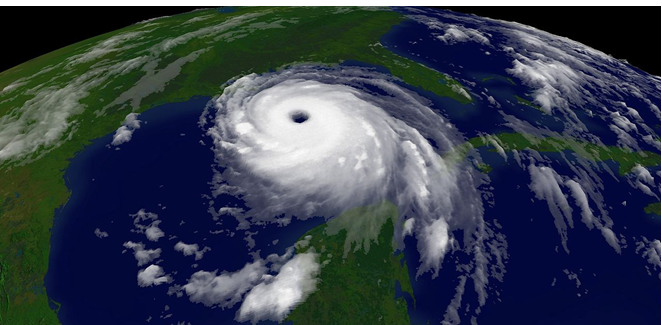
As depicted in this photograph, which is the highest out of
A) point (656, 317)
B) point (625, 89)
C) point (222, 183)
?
point (222, 183)

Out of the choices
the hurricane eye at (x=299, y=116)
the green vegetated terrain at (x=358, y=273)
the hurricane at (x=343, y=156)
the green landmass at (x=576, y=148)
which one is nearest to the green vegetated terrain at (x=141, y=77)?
the green vegetated terrain at (x=358, y=273)

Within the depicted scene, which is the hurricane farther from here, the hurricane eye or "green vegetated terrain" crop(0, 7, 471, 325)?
"green vegetated terrain" crop(0, 7, 471, 325)

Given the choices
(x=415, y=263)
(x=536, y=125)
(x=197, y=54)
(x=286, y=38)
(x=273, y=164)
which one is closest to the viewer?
(x=415, y=263)

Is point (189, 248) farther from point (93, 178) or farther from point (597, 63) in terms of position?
point (597, 63)

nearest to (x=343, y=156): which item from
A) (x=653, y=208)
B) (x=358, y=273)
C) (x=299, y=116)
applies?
(x=299, y=116)

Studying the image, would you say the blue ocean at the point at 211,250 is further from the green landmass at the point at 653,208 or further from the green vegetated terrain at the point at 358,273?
the green vegetated terrain at the point at 358,273

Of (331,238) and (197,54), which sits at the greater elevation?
(197,54)

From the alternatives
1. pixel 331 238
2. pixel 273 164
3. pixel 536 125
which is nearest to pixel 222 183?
pixel 273 164
